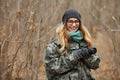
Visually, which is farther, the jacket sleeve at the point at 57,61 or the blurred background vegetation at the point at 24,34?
the blurred background vegetation at the point at 24,34

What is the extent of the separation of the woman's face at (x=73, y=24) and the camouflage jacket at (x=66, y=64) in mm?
183

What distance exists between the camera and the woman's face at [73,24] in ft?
18.9

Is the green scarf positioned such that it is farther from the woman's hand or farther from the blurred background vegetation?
the blurred background vegetation

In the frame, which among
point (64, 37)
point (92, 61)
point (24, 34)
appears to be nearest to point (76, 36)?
point (64, 37)

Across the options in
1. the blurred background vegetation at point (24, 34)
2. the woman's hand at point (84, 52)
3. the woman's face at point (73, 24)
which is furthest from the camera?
the blurred background vegetation at point (24, 34)

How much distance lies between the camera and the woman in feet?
18.3

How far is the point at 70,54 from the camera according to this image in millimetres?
5652

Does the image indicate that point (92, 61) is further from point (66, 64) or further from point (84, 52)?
point (66, 64)

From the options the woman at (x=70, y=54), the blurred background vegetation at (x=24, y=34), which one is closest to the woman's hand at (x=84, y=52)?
the woman at (x=70, y=54)

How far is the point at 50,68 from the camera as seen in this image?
5617 mm

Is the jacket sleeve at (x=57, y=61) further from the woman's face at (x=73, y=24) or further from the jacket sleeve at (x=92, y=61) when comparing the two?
the woman's face at (x=73, y=24)

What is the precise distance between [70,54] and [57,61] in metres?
0.19

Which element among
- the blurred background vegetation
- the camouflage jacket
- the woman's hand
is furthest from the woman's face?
the blurred background vegetation

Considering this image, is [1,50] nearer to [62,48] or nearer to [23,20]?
[23,20]
